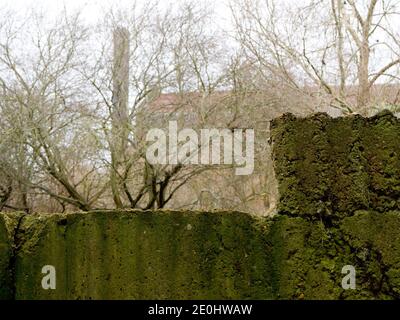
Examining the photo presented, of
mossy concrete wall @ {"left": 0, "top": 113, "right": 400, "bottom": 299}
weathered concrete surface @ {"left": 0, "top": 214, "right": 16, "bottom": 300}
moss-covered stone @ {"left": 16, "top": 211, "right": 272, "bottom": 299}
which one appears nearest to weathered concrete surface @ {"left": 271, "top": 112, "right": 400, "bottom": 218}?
mossy concrete wall @ {"left": 0, "top": 113, "right": 400, "bottom": 299}

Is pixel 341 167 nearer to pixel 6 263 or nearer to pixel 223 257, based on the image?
pixel 223 257

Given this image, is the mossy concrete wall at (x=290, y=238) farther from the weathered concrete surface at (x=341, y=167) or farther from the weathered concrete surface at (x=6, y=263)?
the weathered concrete surface at (x=6, y=263)

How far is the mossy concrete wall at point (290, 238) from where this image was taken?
4.18 meters

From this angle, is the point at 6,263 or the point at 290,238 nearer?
the point at 290,238

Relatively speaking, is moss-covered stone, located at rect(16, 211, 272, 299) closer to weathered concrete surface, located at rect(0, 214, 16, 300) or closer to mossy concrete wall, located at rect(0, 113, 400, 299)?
mossy concrete wall, located at rect(0, 113, 400, 299)

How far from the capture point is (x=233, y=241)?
13.9 ft

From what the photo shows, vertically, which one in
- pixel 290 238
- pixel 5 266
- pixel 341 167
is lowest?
pixel 5 266

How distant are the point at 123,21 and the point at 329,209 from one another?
13751 mm

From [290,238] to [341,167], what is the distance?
1.96ft

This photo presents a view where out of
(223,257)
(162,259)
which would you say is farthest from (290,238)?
(162,259)

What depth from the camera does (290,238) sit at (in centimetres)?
421

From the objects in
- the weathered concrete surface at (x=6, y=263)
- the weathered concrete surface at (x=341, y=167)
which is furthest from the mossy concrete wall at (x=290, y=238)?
the weathered concrete surface at (x=6, y=263)

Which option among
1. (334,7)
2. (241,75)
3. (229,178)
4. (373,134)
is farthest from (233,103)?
(373,134)
